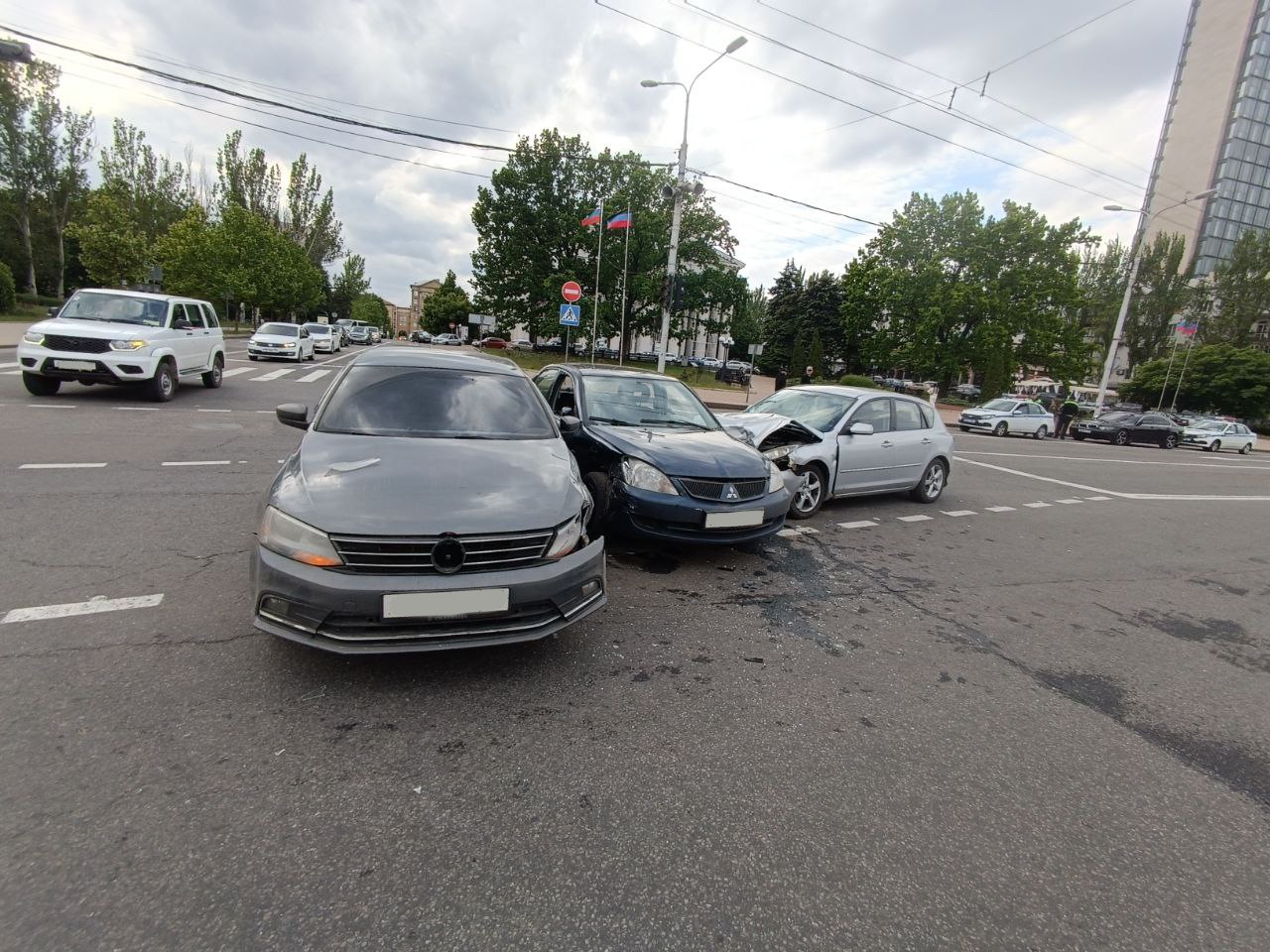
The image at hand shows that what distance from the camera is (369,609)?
8.50 ft

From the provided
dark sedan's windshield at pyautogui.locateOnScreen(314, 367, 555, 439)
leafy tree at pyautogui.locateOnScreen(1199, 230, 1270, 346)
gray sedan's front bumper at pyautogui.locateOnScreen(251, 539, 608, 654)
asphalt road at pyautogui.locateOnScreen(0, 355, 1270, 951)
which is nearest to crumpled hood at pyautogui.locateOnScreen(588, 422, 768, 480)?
asphalt road at pyautogui.locateOnScreen(0, 355, 1270, 951)

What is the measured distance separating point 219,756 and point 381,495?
122 cm

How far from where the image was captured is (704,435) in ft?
18.4

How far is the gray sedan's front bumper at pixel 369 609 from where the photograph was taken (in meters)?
2.59

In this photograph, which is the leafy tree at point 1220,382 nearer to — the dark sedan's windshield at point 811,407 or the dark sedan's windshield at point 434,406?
the dark sedan's windshield at point 811,407

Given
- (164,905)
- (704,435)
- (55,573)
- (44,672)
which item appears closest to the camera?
(164,905)

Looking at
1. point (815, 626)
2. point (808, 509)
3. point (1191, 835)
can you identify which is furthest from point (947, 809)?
point (808, 509)

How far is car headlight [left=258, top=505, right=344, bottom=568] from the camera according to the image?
2672 mm

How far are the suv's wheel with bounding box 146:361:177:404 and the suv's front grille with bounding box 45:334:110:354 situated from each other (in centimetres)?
86

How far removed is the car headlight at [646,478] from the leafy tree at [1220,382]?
57544 millimetres

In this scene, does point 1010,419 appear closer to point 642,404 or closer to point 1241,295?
point 642,404

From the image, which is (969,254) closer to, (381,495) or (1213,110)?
(381,495)

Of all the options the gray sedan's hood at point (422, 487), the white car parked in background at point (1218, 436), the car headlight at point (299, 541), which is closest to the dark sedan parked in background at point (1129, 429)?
the white car parked in background at point (1218, 436)

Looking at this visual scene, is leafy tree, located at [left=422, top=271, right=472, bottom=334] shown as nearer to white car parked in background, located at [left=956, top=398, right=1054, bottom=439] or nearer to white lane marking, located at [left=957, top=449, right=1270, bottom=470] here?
white car parked in background, located at [left=956, top=398, right=1054, bottom=439]
